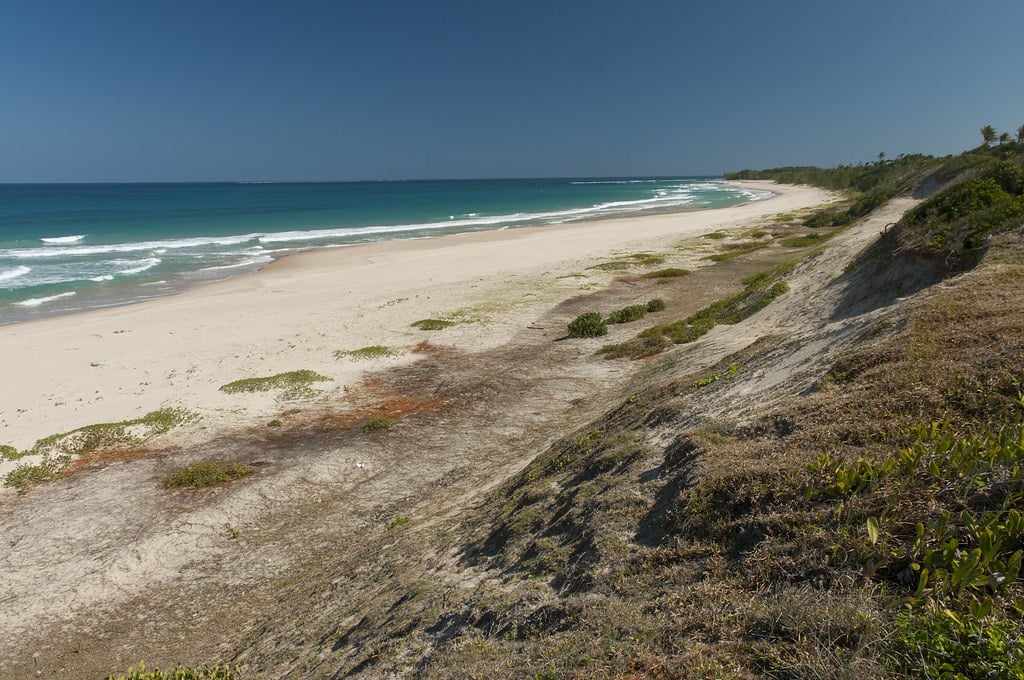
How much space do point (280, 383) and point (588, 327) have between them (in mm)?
10276

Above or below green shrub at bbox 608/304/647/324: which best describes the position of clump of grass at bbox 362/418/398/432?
below

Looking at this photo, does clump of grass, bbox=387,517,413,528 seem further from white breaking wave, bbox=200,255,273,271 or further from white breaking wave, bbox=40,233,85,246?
white breaking wave, bbox=40,233,85,246

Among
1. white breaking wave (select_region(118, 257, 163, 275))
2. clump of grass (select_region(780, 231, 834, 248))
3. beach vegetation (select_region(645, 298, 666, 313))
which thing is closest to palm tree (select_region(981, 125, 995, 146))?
clump of grass (select_region(780, 231, 834, 248))

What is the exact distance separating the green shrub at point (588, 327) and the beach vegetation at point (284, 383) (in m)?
8.41

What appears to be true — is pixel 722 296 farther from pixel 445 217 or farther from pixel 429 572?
pixel 445 217

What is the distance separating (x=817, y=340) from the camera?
31.0ft

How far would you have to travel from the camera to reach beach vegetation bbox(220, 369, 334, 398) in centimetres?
1582

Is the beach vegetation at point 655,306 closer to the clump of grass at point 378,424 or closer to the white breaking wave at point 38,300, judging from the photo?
the clump of grass at point 378,424

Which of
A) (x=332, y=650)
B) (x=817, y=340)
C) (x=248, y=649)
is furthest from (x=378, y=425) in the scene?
(x=817, y=340)

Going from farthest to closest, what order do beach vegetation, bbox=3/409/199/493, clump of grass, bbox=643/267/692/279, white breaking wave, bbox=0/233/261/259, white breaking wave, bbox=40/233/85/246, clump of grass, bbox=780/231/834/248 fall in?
white breaking wave, bbox=40/233/85/246 < white breaking wave, bbox=0/233/261/259 < clump of grass, bbox=780/231/834/248 < clump of grass, bbox=643/267/692/279 < beach vegetation, bbox=3/409/199/493

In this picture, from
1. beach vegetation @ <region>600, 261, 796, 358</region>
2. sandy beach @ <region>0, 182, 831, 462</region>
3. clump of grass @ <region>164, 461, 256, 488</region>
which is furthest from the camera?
beach vegetation @ <region>600, 261, 796, 358</region>

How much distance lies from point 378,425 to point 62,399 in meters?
10.1

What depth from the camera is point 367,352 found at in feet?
62.3

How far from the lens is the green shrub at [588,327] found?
1911cm
